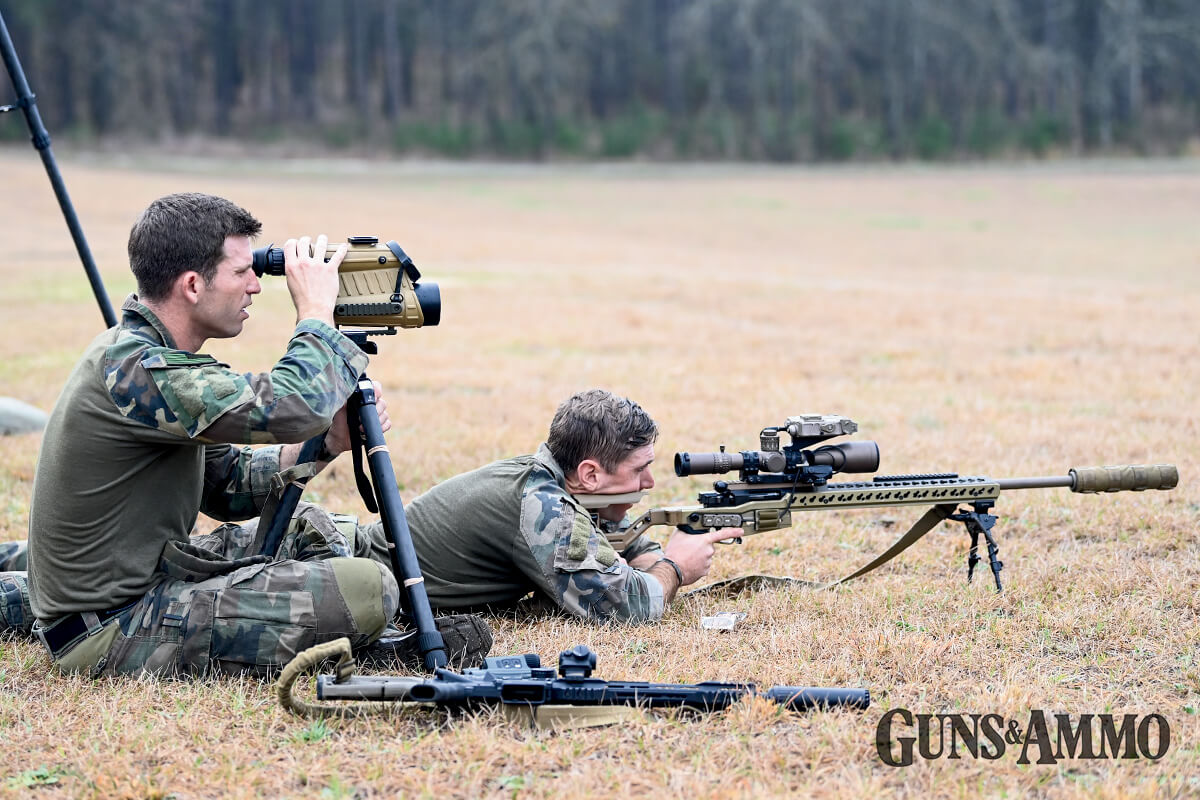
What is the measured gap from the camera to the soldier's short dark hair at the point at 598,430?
534 cm

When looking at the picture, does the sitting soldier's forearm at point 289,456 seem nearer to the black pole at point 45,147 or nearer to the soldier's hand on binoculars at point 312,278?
the soldier's hand on binoculars at point 312,278

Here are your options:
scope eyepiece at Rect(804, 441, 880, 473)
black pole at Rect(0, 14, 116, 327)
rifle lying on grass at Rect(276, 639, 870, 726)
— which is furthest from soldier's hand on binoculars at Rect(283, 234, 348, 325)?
black pole at Rect(0, 14, 116, 327)

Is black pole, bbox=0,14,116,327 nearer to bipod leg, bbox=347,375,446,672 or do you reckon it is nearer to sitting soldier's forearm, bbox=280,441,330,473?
sitting soldier's forearm, bbox=280,441,330,473

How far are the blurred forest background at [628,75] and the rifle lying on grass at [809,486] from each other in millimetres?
56823

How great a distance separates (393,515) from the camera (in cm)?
461

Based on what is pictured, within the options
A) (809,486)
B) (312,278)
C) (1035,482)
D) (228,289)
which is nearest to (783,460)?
(809,486)

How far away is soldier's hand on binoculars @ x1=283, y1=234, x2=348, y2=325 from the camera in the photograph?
442 cm

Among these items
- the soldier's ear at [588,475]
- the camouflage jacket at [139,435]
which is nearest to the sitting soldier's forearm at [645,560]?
the soldier's ear at [588,475]

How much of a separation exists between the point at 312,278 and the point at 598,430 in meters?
1.49

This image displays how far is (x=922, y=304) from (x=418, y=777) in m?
17.5

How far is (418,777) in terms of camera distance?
3.84 metres

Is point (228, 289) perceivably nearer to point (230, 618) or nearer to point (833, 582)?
point (230, 618)

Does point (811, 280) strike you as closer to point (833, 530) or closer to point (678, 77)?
point (833, 530)

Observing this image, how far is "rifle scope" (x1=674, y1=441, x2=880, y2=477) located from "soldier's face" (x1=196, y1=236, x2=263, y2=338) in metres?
1.94
